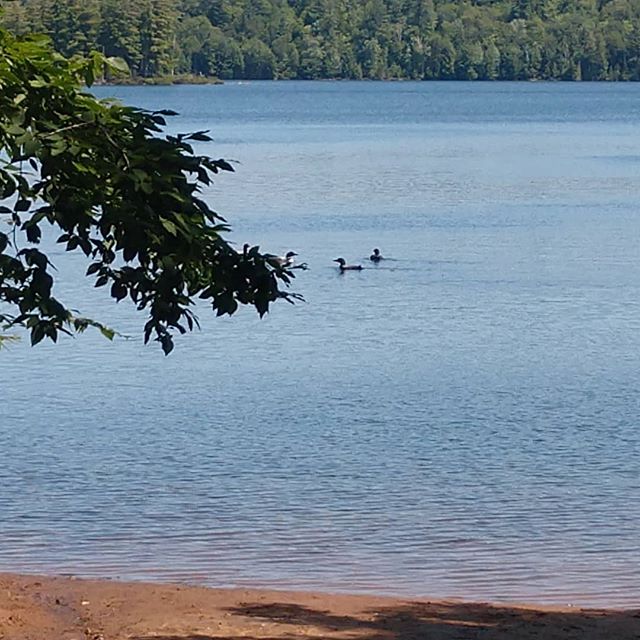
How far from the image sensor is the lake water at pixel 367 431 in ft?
38.6

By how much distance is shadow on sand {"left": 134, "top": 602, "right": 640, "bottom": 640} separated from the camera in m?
8.80

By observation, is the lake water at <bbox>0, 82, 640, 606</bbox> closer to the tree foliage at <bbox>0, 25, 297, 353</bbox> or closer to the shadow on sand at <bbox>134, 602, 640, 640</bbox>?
the shadow on sand at <bbox>134, 602, 640, 640</bbox>

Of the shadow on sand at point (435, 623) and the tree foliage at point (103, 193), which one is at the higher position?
the tree foliage at point (103, 193)

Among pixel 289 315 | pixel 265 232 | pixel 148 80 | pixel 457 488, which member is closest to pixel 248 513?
pixel 457 488

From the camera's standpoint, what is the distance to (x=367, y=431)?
16.1m

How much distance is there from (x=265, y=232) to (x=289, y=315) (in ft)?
37.2

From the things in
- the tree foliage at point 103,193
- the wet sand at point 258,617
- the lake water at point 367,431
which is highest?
the tree foliage at point 103,193

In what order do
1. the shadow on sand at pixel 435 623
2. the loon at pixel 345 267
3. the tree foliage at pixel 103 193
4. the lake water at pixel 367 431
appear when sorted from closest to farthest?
1. the tree foliage at pixel 103 193
2. the shadow on sand at pixel 435 623
3. the lake water at pixel 367 431
4. the loon at pixel 345 267

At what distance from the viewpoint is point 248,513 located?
13.0 meters

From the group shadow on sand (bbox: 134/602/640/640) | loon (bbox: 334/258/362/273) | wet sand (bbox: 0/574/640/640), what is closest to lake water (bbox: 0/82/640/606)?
loon (bbox: 334/258/362/273)

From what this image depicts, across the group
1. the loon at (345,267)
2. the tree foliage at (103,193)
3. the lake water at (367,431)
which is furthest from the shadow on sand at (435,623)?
the loon at (345,267)

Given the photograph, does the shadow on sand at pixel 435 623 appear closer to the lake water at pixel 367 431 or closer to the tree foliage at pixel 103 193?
the lake water at pixel 367 431

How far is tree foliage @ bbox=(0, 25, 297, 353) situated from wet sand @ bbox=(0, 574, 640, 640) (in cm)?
300

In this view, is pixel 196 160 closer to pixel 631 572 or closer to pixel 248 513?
pixel 631 572
